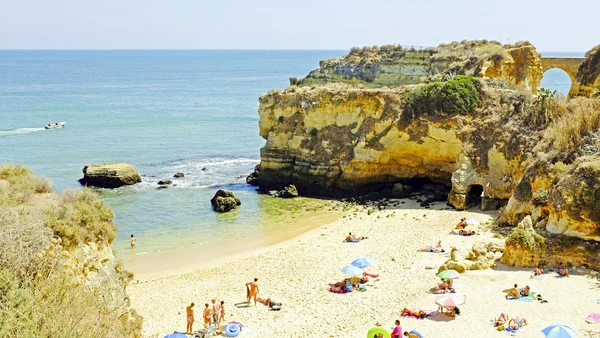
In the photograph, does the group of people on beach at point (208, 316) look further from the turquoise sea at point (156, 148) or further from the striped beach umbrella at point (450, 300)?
the turquoise sea at point (156, 148)

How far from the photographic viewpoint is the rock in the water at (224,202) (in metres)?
33.1

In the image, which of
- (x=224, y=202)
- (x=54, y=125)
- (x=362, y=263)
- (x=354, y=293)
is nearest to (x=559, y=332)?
(x=354, y=293)

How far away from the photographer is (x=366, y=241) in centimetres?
2628

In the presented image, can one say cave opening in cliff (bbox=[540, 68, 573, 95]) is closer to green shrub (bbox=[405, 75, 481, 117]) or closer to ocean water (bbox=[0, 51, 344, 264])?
ocean water (bbox=[0, 51, 344, 264])

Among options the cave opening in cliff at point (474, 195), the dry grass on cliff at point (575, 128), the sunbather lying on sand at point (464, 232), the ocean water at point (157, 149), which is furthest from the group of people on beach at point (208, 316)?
the cave opening in cliff at point (474, 195)

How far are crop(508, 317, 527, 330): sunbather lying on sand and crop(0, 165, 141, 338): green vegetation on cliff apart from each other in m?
10.7

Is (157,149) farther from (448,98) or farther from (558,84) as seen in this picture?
(558,84)

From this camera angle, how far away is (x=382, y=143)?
34.3 metres

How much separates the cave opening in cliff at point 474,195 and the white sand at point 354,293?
3.30 meters

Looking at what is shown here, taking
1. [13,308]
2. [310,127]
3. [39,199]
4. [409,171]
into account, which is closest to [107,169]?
[310,127]

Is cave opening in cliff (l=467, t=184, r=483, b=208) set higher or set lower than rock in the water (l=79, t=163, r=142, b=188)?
higher

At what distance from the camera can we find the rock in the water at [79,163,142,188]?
39.3 metres

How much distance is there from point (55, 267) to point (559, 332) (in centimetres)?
1278

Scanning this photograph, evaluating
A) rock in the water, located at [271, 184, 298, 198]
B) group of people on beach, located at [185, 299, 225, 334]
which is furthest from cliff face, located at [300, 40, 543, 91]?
group of people on beach, located at [185, 299, 225, 334]
